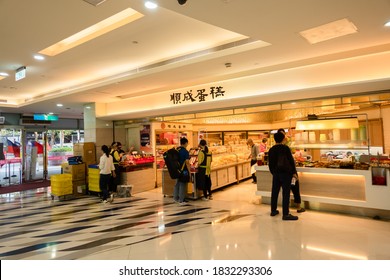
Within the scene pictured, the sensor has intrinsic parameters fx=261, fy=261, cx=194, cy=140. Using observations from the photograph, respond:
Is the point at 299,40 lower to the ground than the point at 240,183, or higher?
higher

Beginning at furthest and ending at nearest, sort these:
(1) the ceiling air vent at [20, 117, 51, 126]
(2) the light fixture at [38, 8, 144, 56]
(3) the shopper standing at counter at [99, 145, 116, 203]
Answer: (1) the ceiling air vent at [20, 117, 51, 126] < (3) the shopper standing at counter at [99, 145, 116, 203] < (2) the light fixture at [38, 8, 144, 56]

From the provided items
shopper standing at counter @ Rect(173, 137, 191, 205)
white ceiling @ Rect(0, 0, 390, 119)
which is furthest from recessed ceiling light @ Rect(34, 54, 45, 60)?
shopper standing at counter @ Rect(173, 137, 191, 205)

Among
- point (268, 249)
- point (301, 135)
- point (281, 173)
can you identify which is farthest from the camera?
point (301, 135)

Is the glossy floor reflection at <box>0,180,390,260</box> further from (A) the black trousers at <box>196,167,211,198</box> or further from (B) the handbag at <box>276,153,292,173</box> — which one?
(B) the handbag at <box>276,153,292,173</box>

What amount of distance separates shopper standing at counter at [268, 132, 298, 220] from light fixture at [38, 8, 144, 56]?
10.7ft

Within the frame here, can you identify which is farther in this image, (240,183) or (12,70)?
(240,183)

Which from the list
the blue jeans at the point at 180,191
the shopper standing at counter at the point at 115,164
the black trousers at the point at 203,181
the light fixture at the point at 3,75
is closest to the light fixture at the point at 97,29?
the light fixture at the point at 3,75

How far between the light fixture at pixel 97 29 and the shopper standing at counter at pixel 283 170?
327 cm

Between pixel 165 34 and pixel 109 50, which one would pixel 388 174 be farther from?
pixel 109 50

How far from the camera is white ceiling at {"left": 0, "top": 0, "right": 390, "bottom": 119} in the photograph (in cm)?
296

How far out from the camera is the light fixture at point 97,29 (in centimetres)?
366
